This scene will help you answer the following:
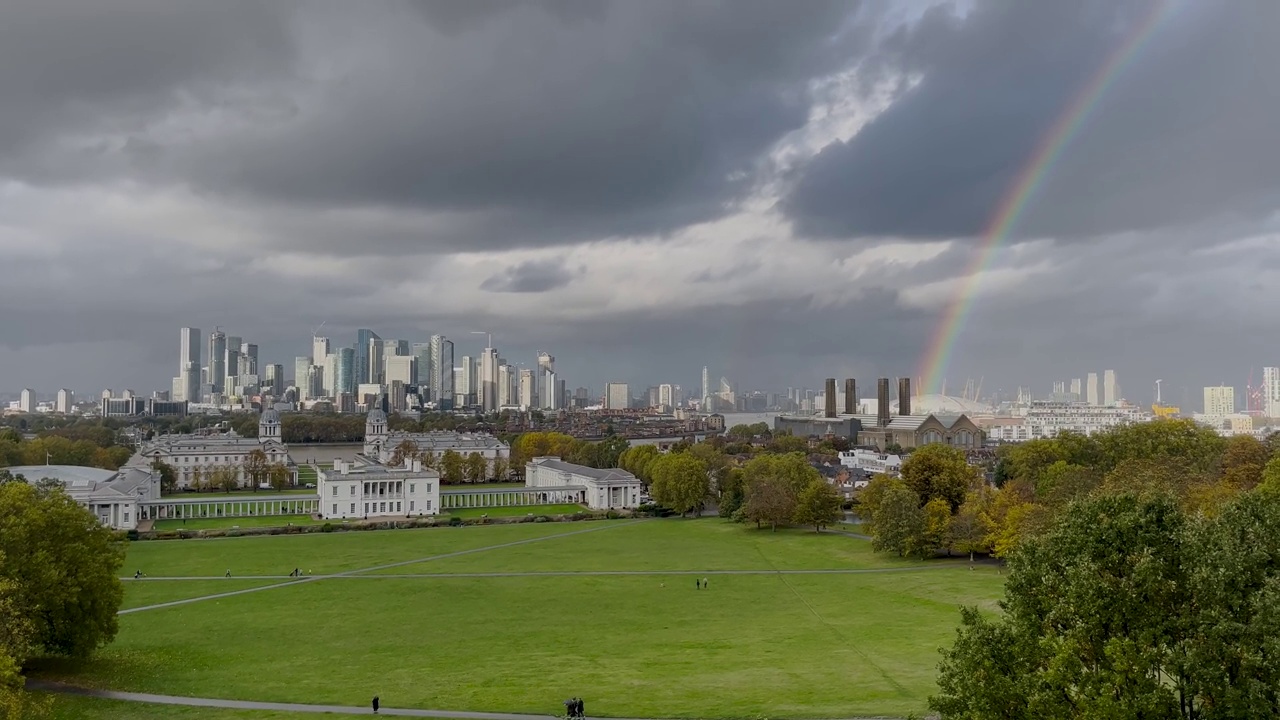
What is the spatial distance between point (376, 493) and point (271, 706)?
227ft

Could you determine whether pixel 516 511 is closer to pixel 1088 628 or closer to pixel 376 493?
pixel 376 493

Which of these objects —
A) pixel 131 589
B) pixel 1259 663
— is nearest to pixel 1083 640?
pixel 1259 663

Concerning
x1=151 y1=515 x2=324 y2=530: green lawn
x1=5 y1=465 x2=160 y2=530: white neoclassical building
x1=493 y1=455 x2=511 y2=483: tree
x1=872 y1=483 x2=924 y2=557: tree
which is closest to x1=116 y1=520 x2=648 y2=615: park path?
x1=151 y1=515 x2=324 y2=530: green lawn

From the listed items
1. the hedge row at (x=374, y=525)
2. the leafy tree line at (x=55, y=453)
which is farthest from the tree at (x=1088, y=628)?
the leafy tree line at (x=55, y=453)

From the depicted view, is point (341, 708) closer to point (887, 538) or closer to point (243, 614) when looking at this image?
point (243, 614)

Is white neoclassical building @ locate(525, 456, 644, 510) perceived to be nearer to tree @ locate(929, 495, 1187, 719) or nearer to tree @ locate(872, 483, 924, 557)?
tree @ locate(872, 483, 924, 557)

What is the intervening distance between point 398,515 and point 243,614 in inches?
2060

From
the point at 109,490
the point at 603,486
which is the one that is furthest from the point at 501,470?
the point at 109,490

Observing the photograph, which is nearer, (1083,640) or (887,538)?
(1083,640)

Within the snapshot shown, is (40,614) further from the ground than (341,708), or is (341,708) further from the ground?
(40,614)

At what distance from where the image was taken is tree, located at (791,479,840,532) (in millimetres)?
77312

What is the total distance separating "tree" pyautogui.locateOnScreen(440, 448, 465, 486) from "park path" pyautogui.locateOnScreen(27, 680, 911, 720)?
304 ft

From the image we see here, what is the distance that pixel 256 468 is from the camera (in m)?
119

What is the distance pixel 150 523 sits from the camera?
290 ft
